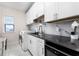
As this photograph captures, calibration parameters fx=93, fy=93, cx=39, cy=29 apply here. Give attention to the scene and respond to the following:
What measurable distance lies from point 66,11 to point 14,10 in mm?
5039

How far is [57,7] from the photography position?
2.01 metres

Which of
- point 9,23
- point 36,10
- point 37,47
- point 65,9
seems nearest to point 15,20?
point 9,23

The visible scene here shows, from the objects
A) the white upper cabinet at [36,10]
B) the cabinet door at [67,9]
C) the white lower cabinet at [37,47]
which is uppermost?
the white upper cabinet at [36,10]

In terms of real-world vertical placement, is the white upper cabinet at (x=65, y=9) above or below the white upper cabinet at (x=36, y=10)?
below

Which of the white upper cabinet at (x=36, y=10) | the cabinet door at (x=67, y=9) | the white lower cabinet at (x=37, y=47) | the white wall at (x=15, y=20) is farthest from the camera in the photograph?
the white wall at (x=15, y=20)

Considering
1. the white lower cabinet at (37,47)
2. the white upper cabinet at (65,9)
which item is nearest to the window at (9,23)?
the white lower cabinet at (37,47)

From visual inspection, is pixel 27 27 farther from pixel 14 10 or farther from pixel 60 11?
pixel 60 11

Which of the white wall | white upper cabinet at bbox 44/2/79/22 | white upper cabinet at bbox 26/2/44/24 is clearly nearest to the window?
the white wall

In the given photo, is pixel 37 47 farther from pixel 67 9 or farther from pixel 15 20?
pixel 15 20

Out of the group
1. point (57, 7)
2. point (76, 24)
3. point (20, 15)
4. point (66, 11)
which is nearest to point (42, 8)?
point (57, 7)

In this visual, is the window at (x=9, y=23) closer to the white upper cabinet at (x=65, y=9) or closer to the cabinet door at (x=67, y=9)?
the white upper cabinet at (x=65, y=9)

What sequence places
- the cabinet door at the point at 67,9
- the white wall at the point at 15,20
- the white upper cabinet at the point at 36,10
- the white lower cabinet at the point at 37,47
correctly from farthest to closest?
the white wall at the point at 15,20, the white upper cabinet at the point at 36,10, the white lower cabinet at the point at 37,47, the cabinet door at the point at 67,9

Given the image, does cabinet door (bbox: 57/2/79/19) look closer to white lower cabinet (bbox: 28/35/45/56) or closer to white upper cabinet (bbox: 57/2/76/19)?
white upper cabinet (bbox: 57/2/76/19)

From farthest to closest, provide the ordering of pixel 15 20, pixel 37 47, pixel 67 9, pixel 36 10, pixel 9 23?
pixel 15 20 → pixel 9 23 → pixel 36 10 → pixel 37 47 → pixel 67 9
